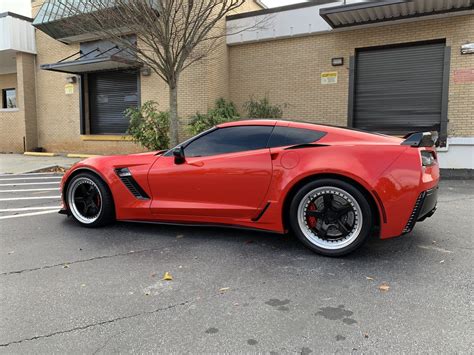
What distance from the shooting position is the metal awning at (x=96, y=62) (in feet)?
43.8

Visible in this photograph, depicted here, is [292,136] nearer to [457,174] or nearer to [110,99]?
[457,174]

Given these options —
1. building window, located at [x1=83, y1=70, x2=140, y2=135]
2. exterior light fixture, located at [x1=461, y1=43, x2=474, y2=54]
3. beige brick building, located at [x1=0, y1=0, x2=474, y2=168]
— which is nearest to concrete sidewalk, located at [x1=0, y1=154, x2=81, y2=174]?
beige brick building, located at [x1=0, y1=0, x2=474, y2=168]

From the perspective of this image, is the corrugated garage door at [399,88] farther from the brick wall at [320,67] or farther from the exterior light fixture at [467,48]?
the exterior light fixture at [467,48]

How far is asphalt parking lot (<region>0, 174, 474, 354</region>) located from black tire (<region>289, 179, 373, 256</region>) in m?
0.14

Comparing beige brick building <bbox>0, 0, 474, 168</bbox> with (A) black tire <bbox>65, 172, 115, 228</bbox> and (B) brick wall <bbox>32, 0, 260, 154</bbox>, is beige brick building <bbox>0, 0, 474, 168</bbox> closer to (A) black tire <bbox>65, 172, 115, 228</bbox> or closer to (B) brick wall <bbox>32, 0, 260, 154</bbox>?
(B) brick wall <bbox>32, 0, 260, 154</bbox>

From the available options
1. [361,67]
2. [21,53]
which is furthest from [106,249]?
[21,53]

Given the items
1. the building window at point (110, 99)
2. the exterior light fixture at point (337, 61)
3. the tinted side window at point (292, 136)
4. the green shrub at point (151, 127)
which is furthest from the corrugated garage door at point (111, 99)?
the tinted side window at point (292, 136)

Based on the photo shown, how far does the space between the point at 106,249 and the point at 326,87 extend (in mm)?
9361

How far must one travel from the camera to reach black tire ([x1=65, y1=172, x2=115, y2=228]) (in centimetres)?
505

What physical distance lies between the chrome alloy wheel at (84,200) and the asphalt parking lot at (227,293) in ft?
0.72

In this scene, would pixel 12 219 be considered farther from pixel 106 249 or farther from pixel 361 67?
pixel 361 67

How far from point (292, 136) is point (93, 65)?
12003 mm

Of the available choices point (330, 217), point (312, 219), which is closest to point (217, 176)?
point (312, 219)

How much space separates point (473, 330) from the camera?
2619 mm
